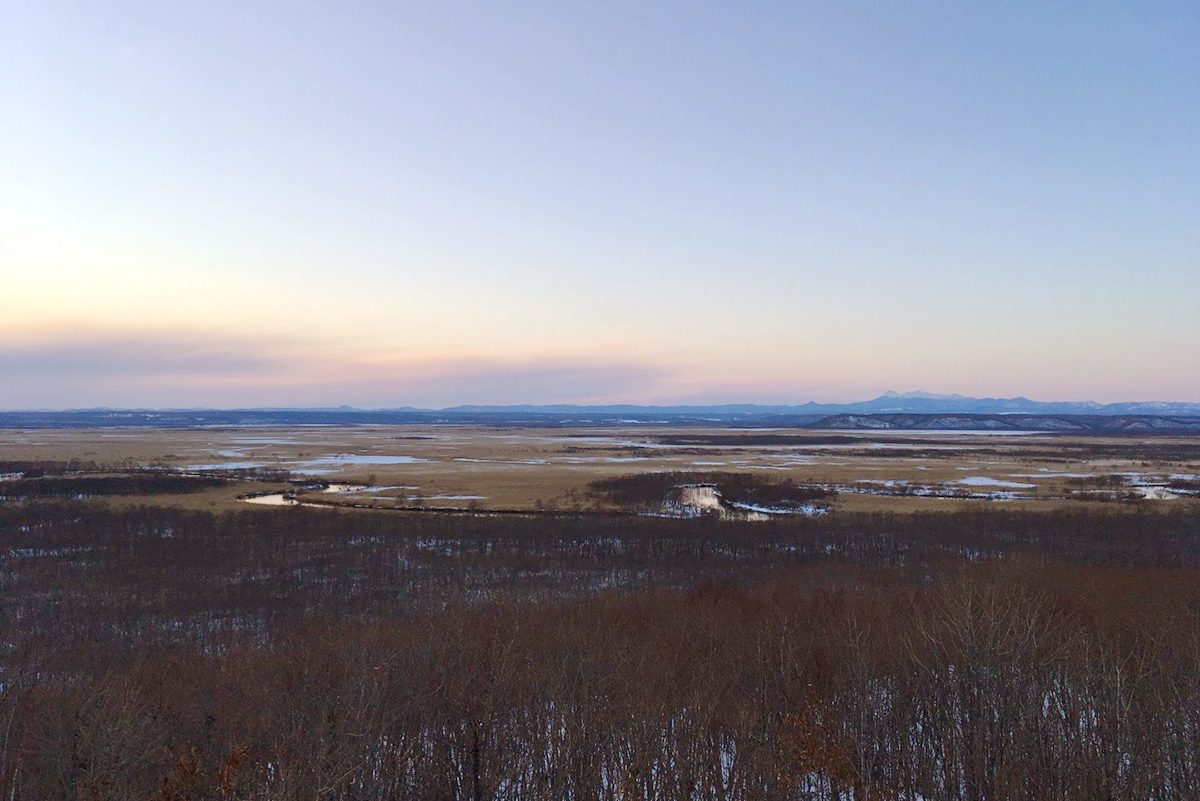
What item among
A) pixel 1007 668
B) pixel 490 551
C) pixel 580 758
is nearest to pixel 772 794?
pixel 580 758

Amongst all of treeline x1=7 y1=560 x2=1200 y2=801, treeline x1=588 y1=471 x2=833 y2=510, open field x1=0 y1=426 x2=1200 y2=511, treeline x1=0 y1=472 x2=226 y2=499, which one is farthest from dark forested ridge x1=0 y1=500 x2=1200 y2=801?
treeline x1=0 y1=472 x2=226 y2=499

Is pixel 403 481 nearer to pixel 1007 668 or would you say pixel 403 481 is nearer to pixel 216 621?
pixel 216 621

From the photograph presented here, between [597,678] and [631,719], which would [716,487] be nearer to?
[597,678]

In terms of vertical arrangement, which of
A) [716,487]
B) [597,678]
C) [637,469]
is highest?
[597,678]

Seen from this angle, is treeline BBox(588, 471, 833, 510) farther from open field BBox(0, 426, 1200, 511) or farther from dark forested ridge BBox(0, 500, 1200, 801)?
dark forested ridge BBox(0, 500, 1200, 801)

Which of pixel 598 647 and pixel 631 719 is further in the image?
pixel 598 647

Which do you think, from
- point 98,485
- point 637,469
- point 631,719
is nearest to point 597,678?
point 631,719
